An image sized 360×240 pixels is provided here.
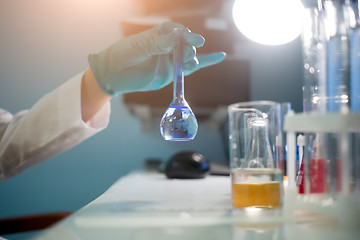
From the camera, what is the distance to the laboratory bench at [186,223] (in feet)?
1.60

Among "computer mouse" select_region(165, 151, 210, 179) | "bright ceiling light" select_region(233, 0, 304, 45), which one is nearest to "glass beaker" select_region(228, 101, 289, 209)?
"computer mouse" select_region(165, 151, 210, 179)

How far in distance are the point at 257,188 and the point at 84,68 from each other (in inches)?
65.7

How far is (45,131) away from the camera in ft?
3.75

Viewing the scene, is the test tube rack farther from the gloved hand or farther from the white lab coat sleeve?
the white lab coat sleeve

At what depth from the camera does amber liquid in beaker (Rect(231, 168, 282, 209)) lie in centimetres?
64

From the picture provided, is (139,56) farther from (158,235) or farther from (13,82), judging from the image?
(13,82)

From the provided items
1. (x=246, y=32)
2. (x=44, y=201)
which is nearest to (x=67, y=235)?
(x=246, y=32)

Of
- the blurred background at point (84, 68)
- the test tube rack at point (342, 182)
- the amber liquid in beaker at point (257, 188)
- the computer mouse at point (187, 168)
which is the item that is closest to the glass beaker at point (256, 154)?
the amber liquid in beaker at point (257, 188)

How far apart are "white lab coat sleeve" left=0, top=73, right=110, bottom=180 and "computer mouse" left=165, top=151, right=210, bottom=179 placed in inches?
11.6

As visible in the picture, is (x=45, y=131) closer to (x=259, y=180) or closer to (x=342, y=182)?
(x=259, y=180)

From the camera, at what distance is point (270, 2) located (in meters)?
1.33

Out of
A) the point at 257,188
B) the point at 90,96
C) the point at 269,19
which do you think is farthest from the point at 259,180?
the point at 269,19

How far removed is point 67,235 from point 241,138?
0.37m

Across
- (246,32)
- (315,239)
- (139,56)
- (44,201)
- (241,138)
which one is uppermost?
(246,32)
